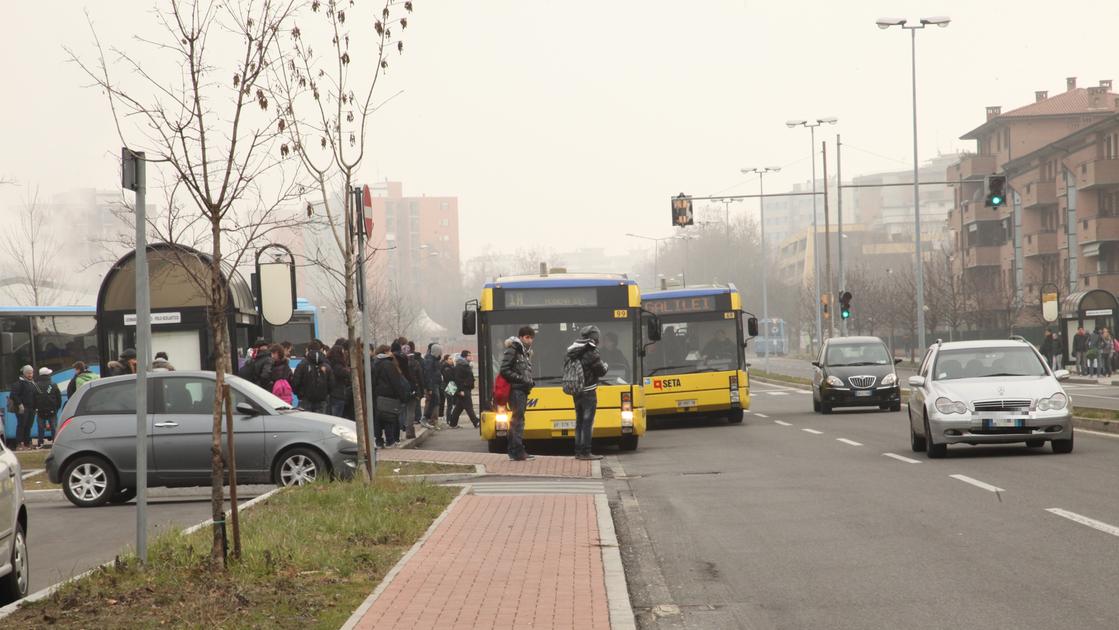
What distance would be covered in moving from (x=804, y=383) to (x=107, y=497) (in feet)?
139

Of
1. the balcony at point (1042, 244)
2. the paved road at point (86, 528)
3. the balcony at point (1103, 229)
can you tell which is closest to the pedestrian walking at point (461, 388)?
the paved road at point (86, 528)

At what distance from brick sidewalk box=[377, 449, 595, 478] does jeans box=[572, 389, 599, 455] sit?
242 millimetres

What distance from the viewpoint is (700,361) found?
30812 mm

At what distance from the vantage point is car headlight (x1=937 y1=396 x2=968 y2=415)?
59.2 feet

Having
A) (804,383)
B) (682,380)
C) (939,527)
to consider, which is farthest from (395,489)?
(804,383)

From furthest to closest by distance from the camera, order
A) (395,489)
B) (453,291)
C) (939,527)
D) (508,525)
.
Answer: (453,291) < (395,489) < (508,525) < (939,527)

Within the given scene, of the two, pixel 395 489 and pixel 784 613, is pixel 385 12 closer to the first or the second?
pixel 395 489

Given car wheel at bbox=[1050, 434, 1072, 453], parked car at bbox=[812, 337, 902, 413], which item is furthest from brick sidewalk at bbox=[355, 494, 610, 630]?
parked car at bbox=[812, 337, 902, 413]

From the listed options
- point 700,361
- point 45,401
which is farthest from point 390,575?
point 45,401

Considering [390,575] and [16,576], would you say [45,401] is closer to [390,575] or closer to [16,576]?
[16,576]

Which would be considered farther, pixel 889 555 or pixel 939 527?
pixel 939 527

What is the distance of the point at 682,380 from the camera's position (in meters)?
30.6

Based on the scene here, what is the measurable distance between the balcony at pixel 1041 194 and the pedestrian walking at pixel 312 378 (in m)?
68.8

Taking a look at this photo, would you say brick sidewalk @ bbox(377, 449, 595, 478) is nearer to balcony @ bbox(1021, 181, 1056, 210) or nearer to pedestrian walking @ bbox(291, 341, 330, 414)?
pedestrian walking @ bbox(291, 341, 330, 414)
